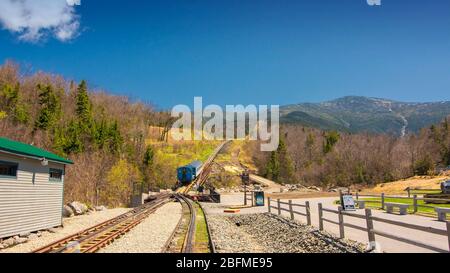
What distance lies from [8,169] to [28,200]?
79.3 inches

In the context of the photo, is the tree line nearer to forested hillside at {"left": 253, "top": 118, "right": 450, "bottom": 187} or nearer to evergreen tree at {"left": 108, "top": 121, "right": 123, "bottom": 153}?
evergreen tree at {"left": 108, "top": 121, "right": 123, "bottom": 153}

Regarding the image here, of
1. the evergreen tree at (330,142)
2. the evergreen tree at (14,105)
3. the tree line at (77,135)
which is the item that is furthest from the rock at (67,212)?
the evergreen tree at (330,142)

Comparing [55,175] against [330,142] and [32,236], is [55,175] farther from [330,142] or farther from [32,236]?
[330,142]

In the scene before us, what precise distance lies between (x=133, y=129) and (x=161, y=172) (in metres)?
21.3

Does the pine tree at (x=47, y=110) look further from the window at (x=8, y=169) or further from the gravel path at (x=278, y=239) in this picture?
the gravel path at (x=278, y=239)

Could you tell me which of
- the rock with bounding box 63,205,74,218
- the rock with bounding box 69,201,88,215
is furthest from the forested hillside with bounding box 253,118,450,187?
the rock with bounding box 63,205,74,218

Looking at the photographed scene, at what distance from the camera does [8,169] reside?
1648cm

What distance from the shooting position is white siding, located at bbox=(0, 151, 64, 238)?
52.0 feet

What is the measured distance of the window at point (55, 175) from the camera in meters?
20.5

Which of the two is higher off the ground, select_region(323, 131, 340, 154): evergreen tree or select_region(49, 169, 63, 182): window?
select_region(323, 131, 340, 154): evergreen tree

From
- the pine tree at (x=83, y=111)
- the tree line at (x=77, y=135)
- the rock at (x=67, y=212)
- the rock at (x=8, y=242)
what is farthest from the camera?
the pine tree at (x=83, y=111)

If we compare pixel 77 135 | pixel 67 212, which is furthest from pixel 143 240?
pixel 77 135

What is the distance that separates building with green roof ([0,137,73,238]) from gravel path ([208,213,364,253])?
28.9 ft
